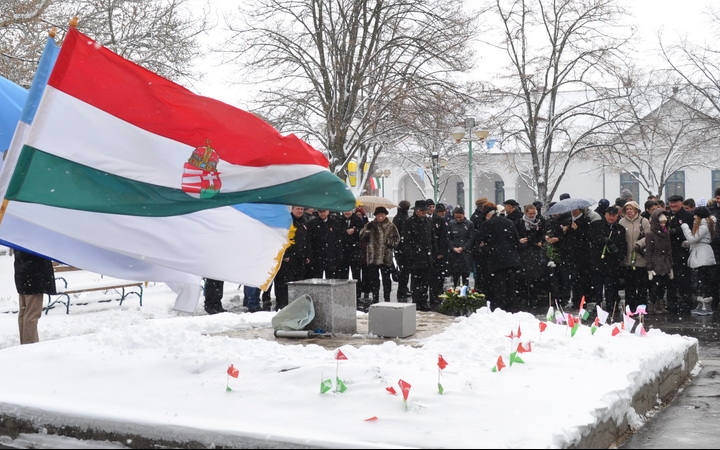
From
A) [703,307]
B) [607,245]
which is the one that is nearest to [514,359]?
[607,245]

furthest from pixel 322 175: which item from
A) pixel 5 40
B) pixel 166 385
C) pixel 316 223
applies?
pixel 5 40

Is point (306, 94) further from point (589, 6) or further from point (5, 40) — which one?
point (589, 6)

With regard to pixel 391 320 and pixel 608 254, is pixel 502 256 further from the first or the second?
pixel 391 320

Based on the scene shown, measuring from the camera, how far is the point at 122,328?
9305 millimetres

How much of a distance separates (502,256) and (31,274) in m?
7.36

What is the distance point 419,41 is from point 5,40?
1107cm

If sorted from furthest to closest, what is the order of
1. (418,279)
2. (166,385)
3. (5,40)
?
(5,40) → (418,279) → (166,385)

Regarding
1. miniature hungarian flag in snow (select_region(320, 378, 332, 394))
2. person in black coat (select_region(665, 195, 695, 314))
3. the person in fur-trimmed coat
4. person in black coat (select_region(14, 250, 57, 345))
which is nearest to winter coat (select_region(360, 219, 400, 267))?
the person in fur-trimmed coat

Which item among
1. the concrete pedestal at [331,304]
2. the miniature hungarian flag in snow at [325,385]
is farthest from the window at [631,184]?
the miniature hungarian flag in snow at [325,385]

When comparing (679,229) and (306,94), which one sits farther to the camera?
(306,94)

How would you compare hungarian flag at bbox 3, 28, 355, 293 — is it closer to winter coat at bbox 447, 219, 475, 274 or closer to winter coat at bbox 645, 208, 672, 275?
winter coat at bbox 645, 208, 672, 275

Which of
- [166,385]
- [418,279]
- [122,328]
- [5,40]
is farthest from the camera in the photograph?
[5,40]

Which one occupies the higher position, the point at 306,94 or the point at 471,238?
the point at 306,94

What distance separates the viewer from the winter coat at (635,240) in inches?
545
